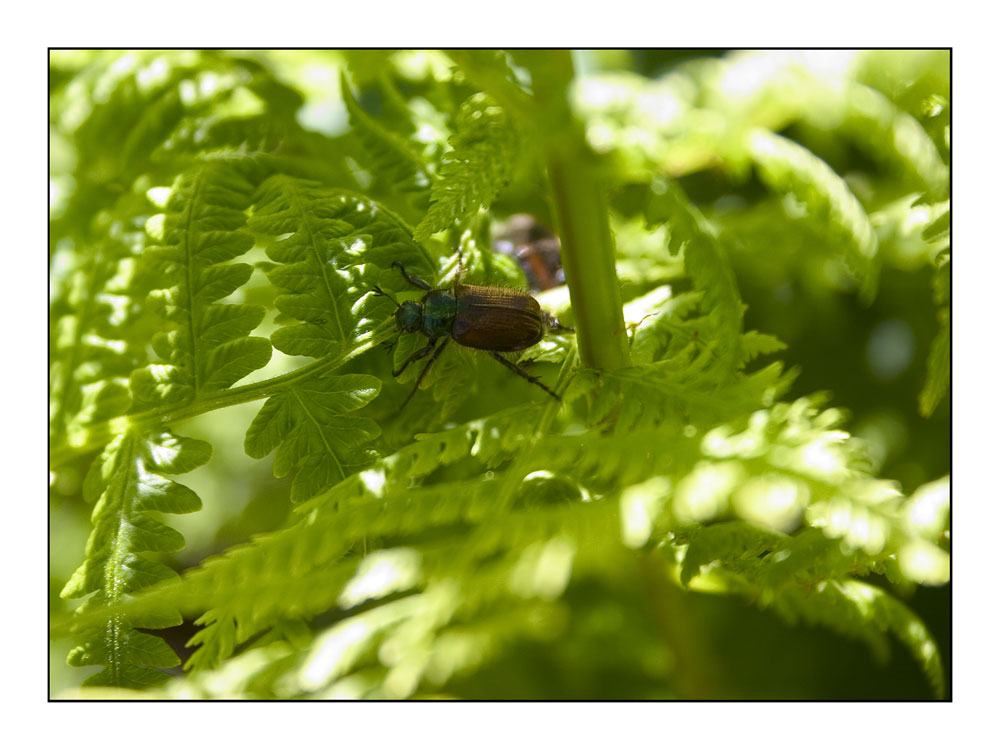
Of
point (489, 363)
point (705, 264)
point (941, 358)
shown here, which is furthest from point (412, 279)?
point (941, 358)

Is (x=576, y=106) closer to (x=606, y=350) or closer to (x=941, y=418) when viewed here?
(x=606, y=350)

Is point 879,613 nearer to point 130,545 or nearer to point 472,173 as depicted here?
point 472,173

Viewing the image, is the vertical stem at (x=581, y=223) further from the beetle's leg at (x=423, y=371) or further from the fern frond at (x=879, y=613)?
the fern frond at (x=879, y=613)

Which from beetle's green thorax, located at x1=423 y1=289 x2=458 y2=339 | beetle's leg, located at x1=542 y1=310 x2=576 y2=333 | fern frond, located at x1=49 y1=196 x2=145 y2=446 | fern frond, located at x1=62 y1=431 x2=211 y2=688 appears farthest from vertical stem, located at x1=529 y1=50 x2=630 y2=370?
fern frond, located at x1=49 y1=196 x2=145 y2=446

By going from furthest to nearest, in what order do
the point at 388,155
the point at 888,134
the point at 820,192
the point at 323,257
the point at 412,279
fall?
the point at 388,155 → the point at 412,279 → the point at 323,257 → the point at 820,192 → the point at 888,134

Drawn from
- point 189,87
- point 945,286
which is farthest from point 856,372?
point 189,87

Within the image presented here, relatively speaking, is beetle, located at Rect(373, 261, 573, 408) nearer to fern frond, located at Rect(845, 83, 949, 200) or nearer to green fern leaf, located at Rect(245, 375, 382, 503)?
green fern leaf, located at Rect(245, 375, 382, 503)

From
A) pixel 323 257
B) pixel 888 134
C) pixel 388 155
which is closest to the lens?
pixel 888 134
